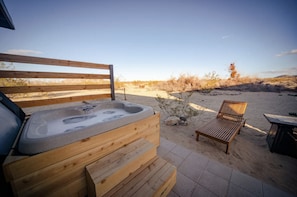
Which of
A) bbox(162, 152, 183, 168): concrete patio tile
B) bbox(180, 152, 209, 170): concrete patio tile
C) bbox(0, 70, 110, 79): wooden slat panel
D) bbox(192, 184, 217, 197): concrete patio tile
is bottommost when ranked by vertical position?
bbox(162, 152, 183, 168): concrete patio tile

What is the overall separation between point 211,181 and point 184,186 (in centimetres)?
38

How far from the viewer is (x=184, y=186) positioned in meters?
1.32

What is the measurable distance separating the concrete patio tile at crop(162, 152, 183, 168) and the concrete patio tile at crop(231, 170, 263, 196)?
0.70m

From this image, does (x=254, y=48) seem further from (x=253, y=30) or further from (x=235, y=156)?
(x=235, y=156)

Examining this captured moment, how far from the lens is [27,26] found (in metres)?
3.81

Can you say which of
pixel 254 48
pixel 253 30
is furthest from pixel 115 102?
pixel 254 48

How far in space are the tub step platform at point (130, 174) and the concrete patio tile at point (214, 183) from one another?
53cm

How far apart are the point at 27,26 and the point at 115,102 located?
4.68m

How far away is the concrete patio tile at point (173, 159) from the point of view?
1.72 meters

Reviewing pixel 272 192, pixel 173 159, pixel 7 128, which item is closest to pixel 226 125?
pixel 272 192

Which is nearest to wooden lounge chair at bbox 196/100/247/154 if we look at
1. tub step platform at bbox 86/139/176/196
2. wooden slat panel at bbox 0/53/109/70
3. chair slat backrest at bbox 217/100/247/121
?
chair slat backrest at bbox 217/100/247/121

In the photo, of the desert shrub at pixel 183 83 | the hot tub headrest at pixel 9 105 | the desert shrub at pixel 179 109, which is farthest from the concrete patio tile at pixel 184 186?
the desert shrub at pixel 183 83

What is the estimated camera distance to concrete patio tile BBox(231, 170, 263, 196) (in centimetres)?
126

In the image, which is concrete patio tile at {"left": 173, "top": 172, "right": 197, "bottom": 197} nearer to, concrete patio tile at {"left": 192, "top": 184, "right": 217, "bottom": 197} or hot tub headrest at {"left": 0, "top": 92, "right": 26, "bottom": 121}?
concrete patio tile at {"left": 192, "top": 184, "right": 217, "bottom": 197}
